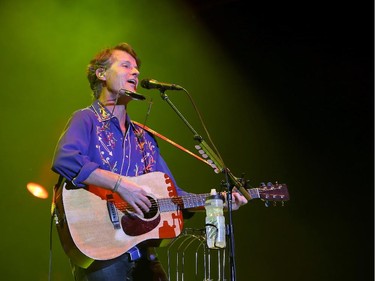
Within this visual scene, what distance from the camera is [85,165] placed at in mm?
2680

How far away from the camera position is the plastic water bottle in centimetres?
261

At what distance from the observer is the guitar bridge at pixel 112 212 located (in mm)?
2742

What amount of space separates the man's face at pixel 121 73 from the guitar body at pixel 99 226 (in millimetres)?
675

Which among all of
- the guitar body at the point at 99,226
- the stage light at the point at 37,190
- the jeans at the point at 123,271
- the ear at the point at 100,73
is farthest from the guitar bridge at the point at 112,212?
the stage light at the point at 37,190

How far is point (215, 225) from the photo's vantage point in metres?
2.63

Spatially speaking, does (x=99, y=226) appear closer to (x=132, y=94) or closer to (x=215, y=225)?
(x=215, y=225)

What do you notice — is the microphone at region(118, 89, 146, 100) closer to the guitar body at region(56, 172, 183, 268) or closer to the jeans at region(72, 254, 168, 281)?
the guitar body at region(56, 172, 183, 268)

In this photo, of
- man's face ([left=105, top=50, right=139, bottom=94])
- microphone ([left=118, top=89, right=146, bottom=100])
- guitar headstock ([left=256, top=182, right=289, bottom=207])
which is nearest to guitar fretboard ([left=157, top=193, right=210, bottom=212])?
guitar headstock ([left=256, top=182, right=289, bottom=207])

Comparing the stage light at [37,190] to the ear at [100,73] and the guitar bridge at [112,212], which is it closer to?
the ear at [100,73]

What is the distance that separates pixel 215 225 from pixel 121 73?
49.0 inches

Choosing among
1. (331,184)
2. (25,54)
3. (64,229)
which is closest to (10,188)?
(25,54)

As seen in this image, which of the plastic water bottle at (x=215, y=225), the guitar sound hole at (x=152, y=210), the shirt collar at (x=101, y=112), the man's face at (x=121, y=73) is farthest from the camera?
the man's face at (x=121, y=73)

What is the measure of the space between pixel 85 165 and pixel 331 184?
2.94 meters

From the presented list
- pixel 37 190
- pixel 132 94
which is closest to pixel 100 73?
pixel 132 94
